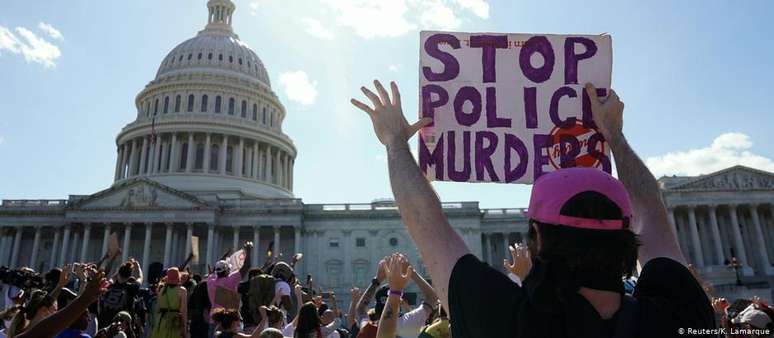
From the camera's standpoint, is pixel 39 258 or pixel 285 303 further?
pixel 39 258

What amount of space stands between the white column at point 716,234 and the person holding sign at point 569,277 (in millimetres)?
66263

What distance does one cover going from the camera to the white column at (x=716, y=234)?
59312 mm

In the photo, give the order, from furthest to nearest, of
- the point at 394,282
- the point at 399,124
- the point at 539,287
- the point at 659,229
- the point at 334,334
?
the point at 334,334, the point at 394,282, the point at 399,124, the point at 659,229, the point at 539,287

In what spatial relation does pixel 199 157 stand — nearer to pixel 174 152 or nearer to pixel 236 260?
pixel 174 152

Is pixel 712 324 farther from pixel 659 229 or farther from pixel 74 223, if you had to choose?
pixel 74 223

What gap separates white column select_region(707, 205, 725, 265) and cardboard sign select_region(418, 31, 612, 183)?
211ft

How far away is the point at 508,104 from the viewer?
450cm

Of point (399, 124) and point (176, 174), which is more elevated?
point (176, 174)

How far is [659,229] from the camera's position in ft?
9.28

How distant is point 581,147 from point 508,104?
Result: 2.12 ft

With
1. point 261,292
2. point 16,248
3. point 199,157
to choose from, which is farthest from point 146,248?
point 261,292

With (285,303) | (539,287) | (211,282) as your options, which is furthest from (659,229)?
(211,282)

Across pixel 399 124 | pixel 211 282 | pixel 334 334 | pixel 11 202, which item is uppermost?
pixel 11 202

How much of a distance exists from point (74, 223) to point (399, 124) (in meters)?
64.9
